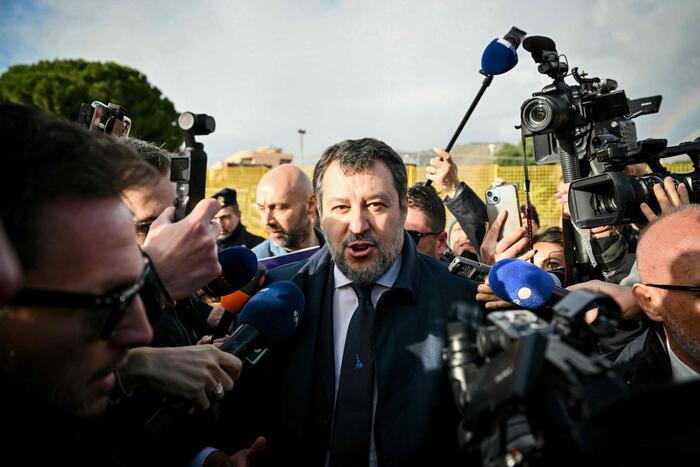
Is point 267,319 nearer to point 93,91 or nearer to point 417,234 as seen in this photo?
point 417,234

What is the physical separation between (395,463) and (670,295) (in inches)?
50.1

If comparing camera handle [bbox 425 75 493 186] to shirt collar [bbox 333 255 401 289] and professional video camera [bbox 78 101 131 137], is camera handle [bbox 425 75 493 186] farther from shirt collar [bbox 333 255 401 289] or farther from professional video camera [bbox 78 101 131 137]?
professional video camera [bbox 78 101 131 137]

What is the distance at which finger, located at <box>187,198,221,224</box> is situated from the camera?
1696 mm

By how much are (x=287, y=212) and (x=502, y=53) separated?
8.87 ft

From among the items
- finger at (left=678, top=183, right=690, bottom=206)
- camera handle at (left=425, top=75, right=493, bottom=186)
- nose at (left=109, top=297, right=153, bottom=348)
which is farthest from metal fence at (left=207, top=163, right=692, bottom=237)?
nose at (left=109, top=297, right=153, bottom=348)

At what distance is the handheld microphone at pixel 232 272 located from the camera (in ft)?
6.64

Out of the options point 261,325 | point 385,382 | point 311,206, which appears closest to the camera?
point 261,325

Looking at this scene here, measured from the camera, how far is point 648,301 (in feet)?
6.78

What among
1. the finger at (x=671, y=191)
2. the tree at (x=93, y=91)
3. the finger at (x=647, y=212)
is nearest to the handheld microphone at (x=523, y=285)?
the finger at (x=647, y=212)

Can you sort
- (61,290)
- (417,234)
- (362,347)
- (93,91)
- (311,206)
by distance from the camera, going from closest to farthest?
(61,290)
(362,347)
(417,234)
(311,206)
(93,91)

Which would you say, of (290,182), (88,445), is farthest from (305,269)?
(290,182)

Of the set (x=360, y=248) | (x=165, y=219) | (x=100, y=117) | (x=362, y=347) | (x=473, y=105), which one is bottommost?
(x=362, y=347)

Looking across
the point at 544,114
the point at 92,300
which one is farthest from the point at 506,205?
the point at 92,300

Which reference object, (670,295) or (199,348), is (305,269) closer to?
(199,348)
